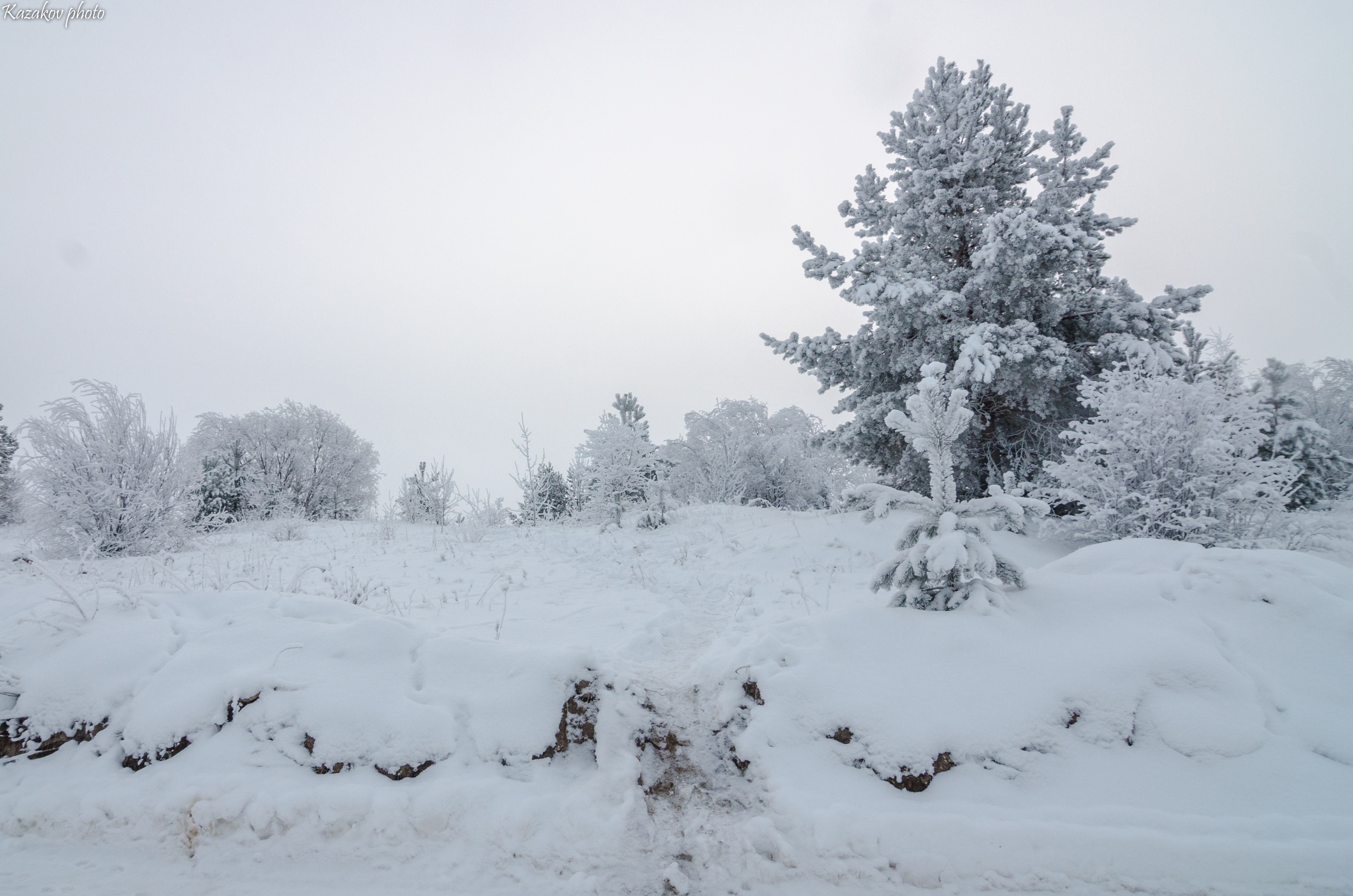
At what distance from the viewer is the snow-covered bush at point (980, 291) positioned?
894cm

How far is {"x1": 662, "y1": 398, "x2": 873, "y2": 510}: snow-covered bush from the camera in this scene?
20.4 m

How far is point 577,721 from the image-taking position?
3.01 meters

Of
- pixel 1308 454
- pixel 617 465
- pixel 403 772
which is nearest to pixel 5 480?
pixel 617 465

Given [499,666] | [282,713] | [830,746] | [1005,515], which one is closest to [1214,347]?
[1005,515]

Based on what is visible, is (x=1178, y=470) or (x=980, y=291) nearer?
(x=1178, y=470)

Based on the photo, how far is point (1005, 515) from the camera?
146 inches

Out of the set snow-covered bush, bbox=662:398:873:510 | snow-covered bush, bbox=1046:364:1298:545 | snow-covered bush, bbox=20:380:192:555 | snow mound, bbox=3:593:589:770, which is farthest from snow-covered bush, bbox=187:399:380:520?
snow-covered bush, bbox=1046:364:1298:545

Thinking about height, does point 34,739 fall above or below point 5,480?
below

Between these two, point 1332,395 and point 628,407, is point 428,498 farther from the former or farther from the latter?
point 1332,395

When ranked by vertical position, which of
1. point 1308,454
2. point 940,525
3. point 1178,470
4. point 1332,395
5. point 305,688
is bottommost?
point 305,688

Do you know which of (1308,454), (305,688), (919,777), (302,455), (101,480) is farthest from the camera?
(302,455)

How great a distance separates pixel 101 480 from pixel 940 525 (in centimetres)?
1282

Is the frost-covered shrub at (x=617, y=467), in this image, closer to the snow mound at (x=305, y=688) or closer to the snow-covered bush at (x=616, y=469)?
the snow-covered bush at (x=616, y=469)

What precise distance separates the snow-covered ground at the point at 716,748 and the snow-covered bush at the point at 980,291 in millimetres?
6174
